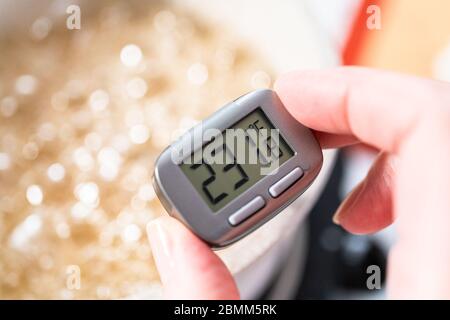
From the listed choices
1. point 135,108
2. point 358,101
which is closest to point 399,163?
point 358,101

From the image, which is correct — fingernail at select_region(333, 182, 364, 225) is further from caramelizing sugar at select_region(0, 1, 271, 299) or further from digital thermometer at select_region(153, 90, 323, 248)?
caramelizing sugar at select_region(0, 1, 271, 299)

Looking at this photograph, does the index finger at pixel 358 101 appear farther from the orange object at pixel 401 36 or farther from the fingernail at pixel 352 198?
the orange object at pixel 401 36

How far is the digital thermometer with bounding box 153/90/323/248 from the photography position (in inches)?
21.3

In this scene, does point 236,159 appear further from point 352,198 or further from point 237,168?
point 352,198

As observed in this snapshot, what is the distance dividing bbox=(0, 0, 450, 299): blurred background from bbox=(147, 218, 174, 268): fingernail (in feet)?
0.60

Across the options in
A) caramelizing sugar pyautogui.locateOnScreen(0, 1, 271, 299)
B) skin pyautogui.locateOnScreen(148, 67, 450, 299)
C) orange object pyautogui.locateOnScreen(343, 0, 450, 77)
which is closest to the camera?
skin pyautogui.locateOnScreen(148, 67, 450, 299)

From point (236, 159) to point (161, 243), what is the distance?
0.09 meters

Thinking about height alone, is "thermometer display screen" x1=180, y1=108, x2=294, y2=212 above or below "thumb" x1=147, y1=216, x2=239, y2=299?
above

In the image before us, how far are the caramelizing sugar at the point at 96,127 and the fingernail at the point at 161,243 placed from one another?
0.19m

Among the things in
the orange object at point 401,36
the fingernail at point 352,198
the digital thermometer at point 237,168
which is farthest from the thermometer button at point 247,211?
the orange object at point 401,36

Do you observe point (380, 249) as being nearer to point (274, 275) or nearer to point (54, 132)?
point (274, 275)

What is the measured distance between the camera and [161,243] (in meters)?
0.52

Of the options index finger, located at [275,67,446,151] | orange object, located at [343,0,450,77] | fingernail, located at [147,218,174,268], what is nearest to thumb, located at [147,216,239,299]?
fingernail, located at [147,218,174,268]
